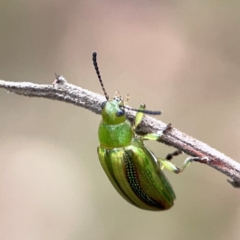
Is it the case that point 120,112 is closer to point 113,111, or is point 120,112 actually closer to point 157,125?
point 113,111

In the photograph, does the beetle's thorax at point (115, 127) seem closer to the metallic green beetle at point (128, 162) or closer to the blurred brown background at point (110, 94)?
the metallic green beetle at point (128, 162)

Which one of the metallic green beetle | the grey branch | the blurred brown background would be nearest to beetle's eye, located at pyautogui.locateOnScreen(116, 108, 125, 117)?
the metallic green beetle

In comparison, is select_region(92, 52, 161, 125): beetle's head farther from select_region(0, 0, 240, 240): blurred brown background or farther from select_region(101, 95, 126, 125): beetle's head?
select_region(0, 0, 240, 240): blurred brown background

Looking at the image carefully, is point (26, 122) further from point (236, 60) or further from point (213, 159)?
point (213, 159)

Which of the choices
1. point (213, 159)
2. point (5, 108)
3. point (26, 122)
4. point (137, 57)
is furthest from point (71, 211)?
point (213, 159)

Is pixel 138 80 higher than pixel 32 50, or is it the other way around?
pixel 32 50

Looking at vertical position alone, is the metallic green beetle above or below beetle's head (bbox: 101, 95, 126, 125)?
below
